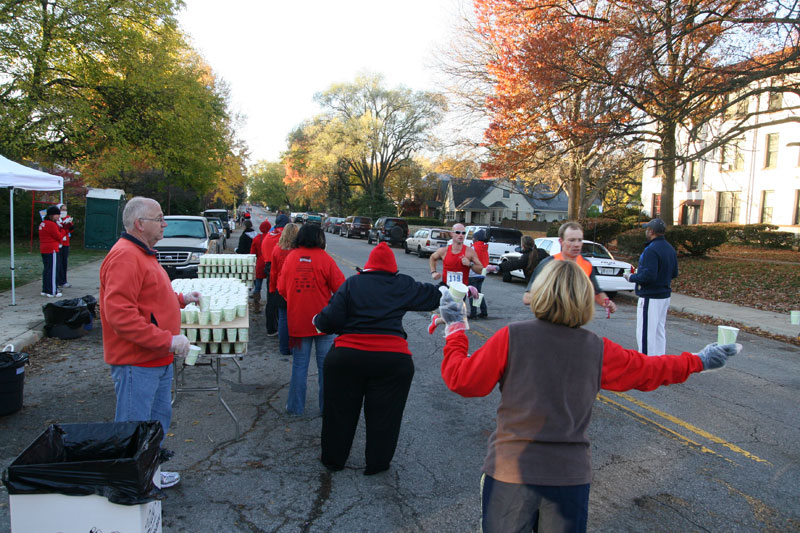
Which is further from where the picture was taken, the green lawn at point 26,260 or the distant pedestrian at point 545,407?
the green lawn at point 26,260

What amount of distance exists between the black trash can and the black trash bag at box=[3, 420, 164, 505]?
2.71 meters

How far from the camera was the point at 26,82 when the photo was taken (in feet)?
55.7

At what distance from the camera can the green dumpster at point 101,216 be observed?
2302cm

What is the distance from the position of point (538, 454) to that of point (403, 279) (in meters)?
2.00

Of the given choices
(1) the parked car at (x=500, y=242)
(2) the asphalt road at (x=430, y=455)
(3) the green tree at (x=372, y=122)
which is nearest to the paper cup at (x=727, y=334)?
(2) the asphalt road at (x=430, y=455)

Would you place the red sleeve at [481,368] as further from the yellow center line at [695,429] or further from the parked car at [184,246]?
the parked car at [184,246]

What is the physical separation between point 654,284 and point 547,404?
215 inches

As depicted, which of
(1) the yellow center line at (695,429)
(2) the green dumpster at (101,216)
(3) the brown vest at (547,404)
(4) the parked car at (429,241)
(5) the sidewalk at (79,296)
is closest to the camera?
(3) the brown vest at (547,404)

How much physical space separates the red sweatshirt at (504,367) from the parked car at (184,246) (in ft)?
32.8

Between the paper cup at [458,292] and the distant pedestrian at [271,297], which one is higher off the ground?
the paper cup at [458,292]

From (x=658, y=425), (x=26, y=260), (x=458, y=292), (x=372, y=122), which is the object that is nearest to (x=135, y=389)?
(x=458, y=292)

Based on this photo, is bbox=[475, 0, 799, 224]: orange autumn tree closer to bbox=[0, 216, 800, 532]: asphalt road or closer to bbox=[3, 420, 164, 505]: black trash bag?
bbox=[0, 216, 800, 532]: asphalt road

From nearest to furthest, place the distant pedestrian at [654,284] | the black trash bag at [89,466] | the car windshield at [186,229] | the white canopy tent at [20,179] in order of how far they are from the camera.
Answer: the black trash bag at [89,466] → the distant pedestrian at [654,284] → the white canopy tent at [20,179] → the car windshield at [186,229]

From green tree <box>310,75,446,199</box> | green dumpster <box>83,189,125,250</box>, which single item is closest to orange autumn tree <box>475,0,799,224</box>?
green dumpster <box>83,189,125,250</box>
